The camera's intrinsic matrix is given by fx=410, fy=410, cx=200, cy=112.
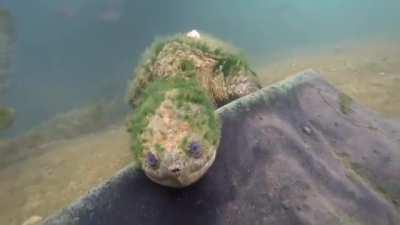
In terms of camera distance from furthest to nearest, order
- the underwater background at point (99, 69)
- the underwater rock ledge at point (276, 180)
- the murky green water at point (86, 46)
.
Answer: the murky green water at point (86, 46) < the underwater background at point (99, 69) < the underwater rock ledge at point (276, 180)

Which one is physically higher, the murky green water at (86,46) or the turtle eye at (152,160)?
the turtle eye at (152,160)

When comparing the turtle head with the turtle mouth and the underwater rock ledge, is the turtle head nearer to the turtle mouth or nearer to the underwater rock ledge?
the turtle mouth

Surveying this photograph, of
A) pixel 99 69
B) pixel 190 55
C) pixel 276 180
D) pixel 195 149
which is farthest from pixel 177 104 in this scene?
pixel 99 69

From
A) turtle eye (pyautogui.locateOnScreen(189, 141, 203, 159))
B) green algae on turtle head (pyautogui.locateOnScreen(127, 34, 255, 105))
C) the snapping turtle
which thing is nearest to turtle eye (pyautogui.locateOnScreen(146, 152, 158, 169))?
turtle eye (pyautogui.locateOnScreen(189, 141, 203, 159))

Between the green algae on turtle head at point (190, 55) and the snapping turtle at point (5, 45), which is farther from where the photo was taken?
the snapping turtle at point (5, 45)

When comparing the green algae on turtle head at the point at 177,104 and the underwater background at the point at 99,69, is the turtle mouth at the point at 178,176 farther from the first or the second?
the underwater background at the point at 99,69

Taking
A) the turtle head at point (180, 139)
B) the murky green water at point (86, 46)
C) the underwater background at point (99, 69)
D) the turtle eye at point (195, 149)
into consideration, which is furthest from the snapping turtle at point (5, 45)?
the turtle eye at point (195, 149)

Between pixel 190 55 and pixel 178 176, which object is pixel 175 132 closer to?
pixel 178 176
